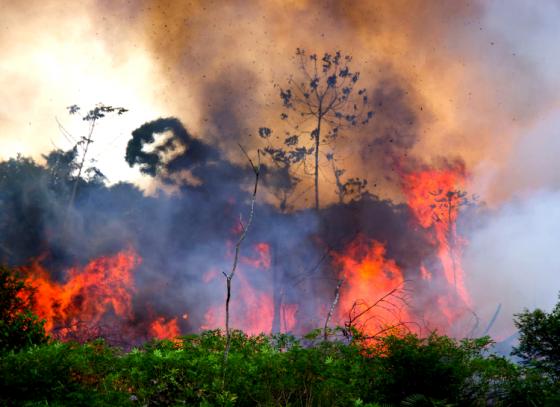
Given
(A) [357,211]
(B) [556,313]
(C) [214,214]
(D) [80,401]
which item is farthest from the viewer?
(A) [357,211]

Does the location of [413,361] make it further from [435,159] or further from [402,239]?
[435,159]

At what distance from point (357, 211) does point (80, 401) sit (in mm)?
27077

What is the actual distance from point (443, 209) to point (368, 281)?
757 cm

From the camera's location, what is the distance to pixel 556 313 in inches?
420

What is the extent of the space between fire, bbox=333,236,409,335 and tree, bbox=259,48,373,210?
4305mm

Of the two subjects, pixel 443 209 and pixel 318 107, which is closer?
pixel 443 209

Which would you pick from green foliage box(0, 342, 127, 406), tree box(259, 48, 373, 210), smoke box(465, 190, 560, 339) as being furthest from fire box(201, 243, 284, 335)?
green foliage box(0, 342, 127, 406)

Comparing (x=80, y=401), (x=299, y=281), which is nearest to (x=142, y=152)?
(x=299, y=281)

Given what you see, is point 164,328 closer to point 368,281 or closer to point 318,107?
point 368,281

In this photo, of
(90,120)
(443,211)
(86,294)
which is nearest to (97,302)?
(86,294)

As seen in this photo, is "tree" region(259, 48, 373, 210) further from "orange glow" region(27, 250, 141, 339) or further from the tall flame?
"orange glow" region(27, 250, 141, 339)

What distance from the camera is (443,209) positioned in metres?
30.3

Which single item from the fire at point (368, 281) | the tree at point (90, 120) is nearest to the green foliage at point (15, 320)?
the fire at point (368, 281)

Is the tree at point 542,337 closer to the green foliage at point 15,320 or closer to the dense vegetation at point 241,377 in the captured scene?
the dense vegetation at point 241,377
